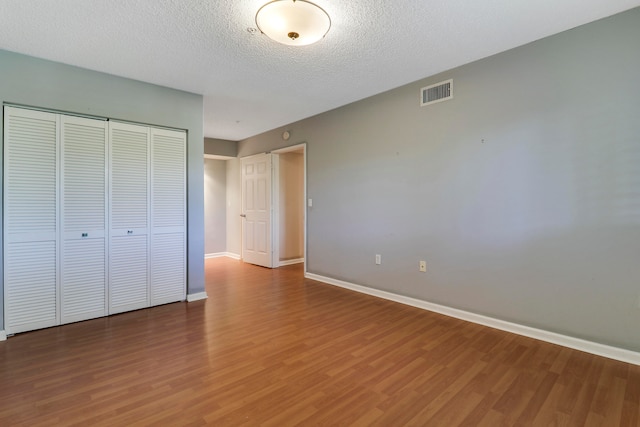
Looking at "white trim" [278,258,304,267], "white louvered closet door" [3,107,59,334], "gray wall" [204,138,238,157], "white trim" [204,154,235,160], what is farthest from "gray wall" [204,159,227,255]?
"white louvered closet door" [3,107,59,334]

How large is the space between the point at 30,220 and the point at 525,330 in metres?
4.56

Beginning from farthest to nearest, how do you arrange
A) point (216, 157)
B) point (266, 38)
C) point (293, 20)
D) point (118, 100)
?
point (216, 157) < point (118, 100) < point (266, 38) < point (293, 20)

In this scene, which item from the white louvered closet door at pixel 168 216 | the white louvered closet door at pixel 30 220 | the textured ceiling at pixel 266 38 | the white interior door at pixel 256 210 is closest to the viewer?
the textured ceiling at pixel 266 38

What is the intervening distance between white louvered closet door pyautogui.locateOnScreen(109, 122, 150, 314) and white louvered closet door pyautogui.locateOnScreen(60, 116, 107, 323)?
0.29ft

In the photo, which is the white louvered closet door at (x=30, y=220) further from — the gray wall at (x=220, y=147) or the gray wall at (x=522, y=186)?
the gray wall at (x=522, y=186)

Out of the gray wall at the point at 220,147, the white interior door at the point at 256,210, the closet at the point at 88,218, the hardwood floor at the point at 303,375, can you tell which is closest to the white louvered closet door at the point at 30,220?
the closet at the point at 88,218

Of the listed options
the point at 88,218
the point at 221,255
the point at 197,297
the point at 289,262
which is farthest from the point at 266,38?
the point at 221,255

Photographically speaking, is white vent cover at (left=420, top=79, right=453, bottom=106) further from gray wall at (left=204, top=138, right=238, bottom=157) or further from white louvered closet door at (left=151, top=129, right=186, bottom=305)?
gray wall at (left=204, top=138, right=238, bottom=157)

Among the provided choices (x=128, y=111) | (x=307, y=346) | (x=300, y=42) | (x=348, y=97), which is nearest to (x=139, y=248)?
(x=128, y=111)

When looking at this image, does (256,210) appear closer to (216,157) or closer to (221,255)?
(216,157)

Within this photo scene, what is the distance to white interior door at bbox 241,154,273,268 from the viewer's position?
18.1ft

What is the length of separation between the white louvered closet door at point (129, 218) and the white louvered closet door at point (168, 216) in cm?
8

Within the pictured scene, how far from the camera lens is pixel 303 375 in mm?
2057

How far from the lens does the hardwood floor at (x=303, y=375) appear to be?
5.49 ft
